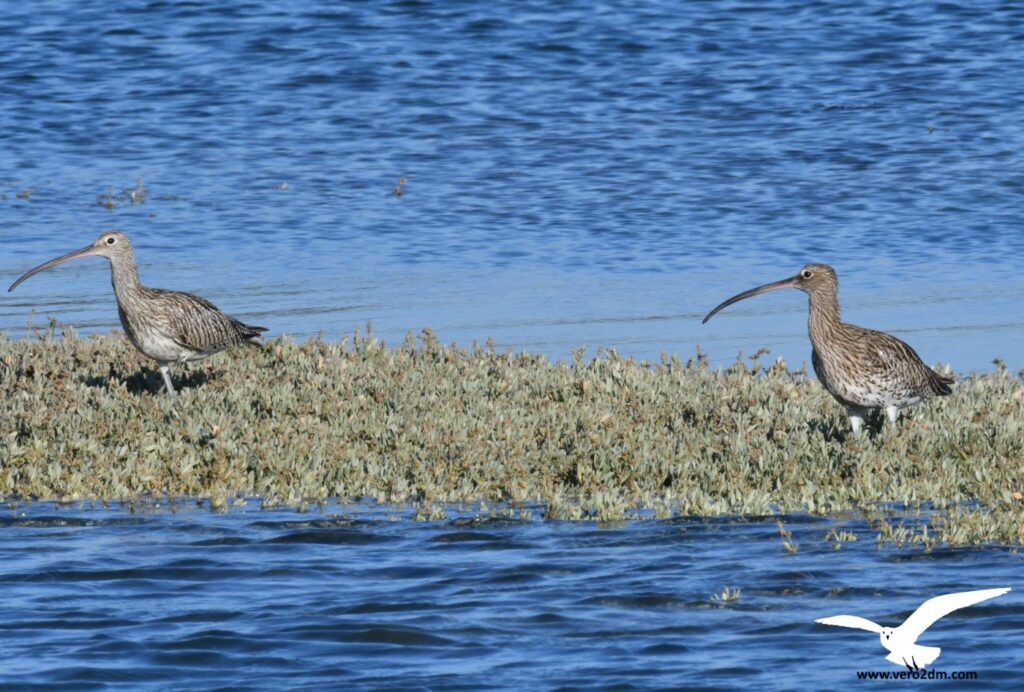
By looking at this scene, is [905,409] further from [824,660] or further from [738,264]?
[738,264]

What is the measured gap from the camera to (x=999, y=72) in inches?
1342

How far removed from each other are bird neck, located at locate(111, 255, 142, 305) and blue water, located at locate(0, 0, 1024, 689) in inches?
124

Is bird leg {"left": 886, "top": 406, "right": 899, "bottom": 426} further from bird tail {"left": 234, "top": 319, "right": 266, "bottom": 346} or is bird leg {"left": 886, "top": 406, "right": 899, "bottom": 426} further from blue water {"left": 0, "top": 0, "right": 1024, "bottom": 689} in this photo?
bird tail {"left": 234, "top": 319, "right": 266, "bottom": 346}

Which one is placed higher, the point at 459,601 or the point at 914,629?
the point at 914,629

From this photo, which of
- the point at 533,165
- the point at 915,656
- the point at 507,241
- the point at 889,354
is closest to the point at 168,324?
the point at 889,354

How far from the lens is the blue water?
8617 mm

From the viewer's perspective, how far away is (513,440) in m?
12.5

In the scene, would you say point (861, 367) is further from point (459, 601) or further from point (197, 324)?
point (197, 324)

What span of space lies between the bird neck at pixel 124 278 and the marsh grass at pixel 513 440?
694 millimetres

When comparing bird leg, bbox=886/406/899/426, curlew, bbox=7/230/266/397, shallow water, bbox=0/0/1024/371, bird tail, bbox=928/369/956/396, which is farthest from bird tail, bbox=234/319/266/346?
bird tail, bbox=928/369/956/396

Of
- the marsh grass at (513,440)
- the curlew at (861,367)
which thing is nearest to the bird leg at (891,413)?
the curlew at (861,367)

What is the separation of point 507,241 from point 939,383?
1055 centimetres

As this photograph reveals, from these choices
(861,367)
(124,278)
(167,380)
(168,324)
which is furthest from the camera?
(124,278)

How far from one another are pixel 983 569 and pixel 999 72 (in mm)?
26103
